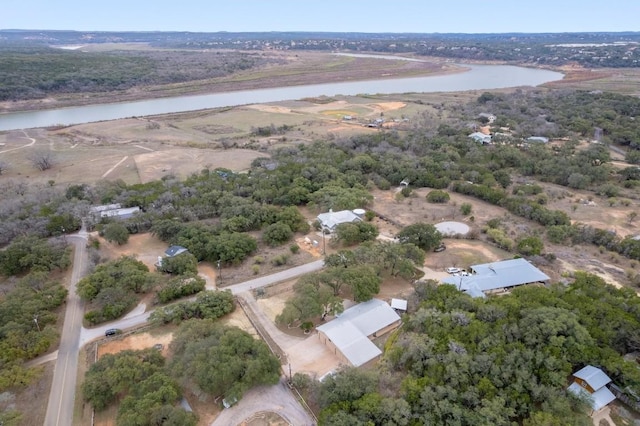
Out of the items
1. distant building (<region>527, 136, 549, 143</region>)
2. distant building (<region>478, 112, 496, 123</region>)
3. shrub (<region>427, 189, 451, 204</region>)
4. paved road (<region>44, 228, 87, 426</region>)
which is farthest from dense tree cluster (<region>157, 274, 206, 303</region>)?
distant building (<region>478, 112, 496, 123</region>)

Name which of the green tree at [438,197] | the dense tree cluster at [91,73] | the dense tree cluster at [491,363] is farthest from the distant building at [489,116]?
the dense tree cluster at [91,73]

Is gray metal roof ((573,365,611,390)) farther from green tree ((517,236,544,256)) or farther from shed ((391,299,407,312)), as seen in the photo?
green tree ((517,236,544,256))

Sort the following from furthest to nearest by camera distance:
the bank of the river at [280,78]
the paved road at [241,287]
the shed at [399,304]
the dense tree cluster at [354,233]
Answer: the bank of the river at [280,78], the dense tree cluster at [354,233], the shed at [399,304], the paved road at [241,287]

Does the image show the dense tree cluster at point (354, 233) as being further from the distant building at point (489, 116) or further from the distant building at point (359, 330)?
the distant building at point (489, 116)

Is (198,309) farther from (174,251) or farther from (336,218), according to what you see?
(336,218)

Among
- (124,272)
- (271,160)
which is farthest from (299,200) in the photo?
(124,272)

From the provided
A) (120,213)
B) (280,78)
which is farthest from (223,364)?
(280,78)
